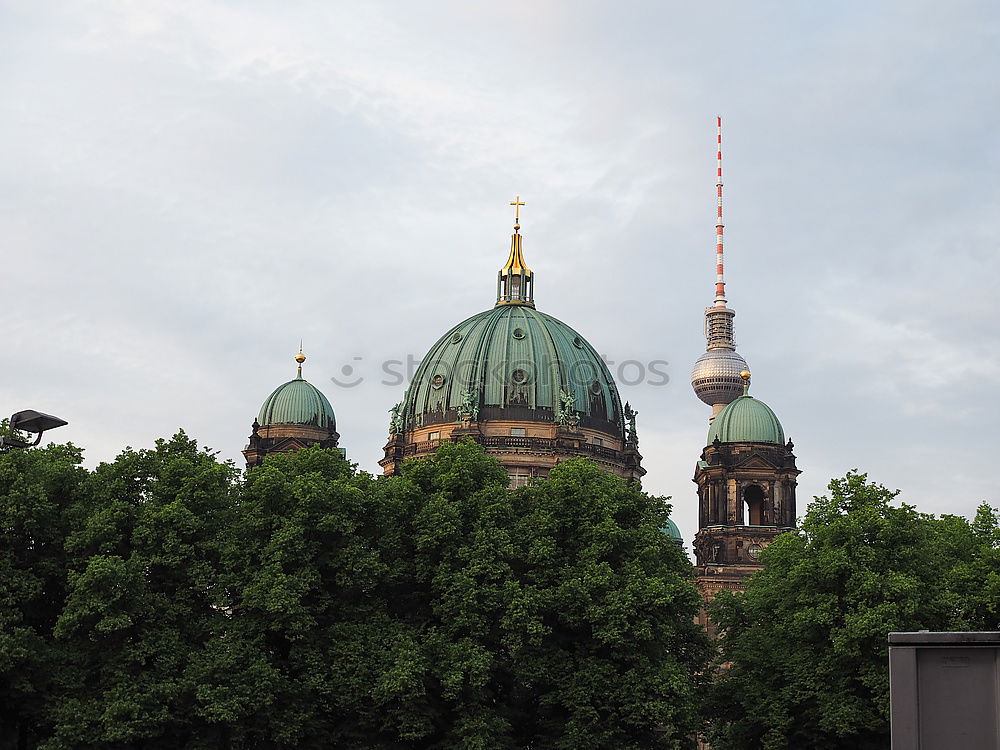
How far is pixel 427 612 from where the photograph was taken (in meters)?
49.7

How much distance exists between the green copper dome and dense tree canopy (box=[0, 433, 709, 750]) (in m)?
44.0

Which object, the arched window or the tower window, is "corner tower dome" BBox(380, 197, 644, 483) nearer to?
the tower window

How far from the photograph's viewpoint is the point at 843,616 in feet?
163

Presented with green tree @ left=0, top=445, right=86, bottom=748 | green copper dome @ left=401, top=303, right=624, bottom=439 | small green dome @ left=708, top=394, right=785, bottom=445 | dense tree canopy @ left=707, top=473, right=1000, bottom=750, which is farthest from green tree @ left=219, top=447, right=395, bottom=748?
small green dome @ left=708, top=394, right=785, bottom=445

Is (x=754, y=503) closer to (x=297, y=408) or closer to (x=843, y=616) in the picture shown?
(x=297, y=408)

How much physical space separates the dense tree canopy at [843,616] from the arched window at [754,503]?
4113 centimetres

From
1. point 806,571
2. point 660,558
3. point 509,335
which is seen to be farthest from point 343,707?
point 509,335

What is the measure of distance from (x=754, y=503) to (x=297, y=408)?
1406 inches

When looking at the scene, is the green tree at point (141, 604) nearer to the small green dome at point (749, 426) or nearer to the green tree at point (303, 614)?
the green tree at point (303, 614)

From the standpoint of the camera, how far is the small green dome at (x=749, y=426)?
97.0 m

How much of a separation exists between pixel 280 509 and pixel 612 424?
53.4 meters

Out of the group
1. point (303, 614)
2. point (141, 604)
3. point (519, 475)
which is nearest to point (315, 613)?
point (303, 614)

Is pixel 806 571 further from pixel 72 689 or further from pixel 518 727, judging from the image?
pixel 72 689

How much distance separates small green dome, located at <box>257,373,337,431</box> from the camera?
10038 centimetres
